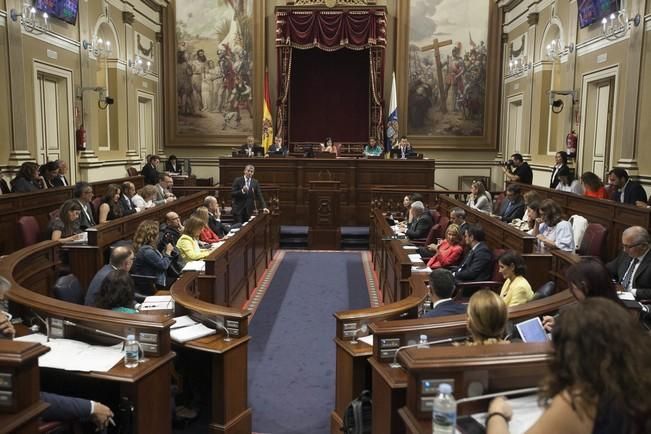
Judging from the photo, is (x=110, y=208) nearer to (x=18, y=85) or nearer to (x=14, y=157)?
(x=14, y=157)

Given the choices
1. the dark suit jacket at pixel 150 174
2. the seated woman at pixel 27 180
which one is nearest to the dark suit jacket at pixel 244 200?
the seated woman at pixel 27 180

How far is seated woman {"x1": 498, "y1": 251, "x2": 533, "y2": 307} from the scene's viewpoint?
4.43 metres

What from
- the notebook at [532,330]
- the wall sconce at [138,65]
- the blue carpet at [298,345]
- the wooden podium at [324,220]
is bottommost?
the blue carpet at [298,345]

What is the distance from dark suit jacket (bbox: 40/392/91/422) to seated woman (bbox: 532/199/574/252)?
4.86 meters

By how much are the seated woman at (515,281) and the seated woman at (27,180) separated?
20.2 feet

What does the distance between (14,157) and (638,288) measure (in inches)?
343

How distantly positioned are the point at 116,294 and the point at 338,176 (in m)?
8.98

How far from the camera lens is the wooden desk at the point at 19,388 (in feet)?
7.33

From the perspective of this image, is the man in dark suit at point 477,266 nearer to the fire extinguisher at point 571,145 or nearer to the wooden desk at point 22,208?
the wooden desk at point 22,208

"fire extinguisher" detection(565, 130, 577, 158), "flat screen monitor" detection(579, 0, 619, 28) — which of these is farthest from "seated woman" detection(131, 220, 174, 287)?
"fire extinguisher" detection(565, 130, 577, 158)

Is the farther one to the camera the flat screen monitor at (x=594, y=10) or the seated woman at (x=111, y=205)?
the flat screen monitor at (x=594, y=10)

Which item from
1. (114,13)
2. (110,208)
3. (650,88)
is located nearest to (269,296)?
(110,208)

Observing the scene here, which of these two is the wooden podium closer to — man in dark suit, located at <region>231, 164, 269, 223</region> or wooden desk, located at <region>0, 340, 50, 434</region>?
man in dark suit, located at <region>231, 164, 269, 223</region>

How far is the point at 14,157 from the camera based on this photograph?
9.16m
